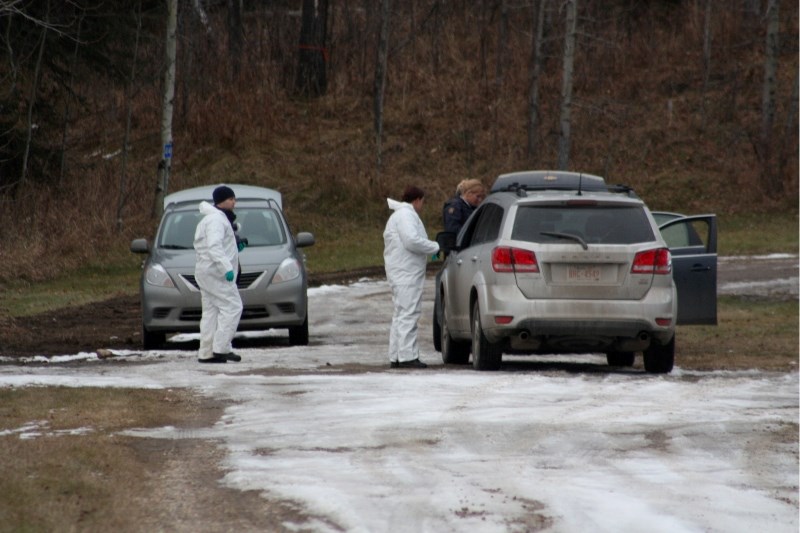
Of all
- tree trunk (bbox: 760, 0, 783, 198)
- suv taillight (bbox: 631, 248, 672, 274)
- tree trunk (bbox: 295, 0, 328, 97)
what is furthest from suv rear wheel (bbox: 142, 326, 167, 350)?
tree trunk (bbox: 295, 0, 328, 97)

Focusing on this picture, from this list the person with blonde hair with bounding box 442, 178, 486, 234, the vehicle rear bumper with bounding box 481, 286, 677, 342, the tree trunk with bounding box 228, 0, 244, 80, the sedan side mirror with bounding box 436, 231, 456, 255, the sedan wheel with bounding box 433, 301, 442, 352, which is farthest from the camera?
the tree trunk with bounding box 228, 0, 244, 80

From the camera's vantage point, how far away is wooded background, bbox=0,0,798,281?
3438cm

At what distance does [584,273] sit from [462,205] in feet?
13.6

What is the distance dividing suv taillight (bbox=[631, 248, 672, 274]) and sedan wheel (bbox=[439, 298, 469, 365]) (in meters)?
2.59

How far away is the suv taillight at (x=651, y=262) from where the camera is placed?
13.1 meters

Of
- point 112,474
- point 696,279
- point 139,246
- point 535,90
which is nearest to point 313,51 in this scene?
point 535,90

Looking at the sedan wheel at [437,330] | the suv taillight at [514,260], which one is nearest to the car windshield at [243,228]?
the sedan wheel at [437,330]

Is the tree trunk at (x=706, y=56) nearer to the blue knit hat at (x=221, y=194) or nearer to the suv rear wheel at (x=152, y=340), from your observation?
the suv rear wheel at (x=152, y=340)

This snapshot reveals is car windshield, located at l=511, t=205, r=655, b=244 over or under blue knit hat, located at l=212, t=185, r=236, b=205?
under

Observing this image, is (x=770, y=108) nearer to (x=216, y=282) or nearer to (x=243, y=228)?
(x=243, y=228)

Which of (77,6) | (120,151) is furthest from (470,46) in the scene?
(77,6)

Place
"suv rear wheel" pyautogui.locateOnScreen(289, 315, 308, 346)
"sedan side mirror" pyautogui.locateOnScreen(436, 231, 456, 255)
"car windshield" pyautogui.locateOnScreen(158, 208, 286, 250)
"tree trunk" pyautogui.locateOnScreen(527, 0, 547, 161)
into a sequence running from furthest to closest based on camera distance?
"tree trunk" pyautogui.locateOnScreen(527, 0, 547, 161)
"car windshield" pyautogui.locateOnScreen(158, 208, 286, 250)
"suv rear wheel" pyautogui.locateOnScreen(289, 315, 308, 346)
"sedan side mirror" pyautogui.locateOnScreen(436, 231, 456, 255)

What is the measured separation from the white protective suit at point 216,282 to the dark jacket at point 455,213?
9.69 ft

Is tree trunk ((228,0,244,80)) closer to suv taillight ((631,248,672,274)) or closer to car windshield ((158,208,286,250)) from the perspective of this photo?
car windshield ((158,208,286,250))
